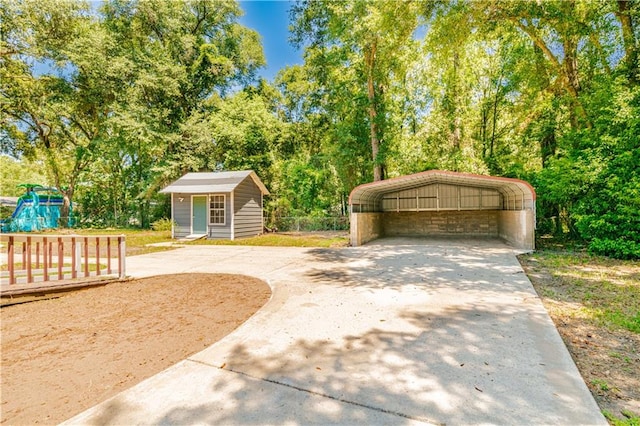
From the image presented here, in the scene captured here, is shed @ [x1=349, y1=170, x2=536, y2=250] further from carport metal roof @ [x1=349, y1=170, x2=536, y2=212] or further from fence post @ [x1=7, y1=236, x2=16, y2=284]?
fence post @ [x1=7, y1=236, x2=16, y2=284]

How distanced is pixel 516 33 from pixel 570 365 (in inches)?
562

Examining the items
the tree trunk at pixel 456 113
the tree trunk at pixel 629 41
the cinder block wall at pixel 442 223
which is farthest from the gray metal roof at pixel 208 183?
the tree trunk at pixel 629 41

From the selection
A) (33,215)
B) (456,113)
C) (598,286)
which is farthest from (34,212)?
(598,286)

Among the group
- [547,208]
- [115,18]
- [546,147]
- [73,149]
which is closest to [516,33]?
[546,147]

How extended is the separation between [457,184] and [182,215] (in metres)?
12.9

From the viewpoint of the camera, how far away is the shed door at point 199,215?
44.9ft

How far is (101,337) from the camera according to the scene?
10.3 feet

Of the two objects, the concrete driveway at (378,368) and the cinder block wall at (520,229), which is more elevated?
the cinder block wall at (520,229)

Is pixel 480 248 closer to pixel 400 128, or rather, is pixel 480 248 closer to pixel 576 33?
pixel 576 33

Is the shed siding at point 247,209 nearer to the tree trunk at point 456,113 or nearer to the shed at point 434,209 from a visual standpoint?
the shed at point 434,209

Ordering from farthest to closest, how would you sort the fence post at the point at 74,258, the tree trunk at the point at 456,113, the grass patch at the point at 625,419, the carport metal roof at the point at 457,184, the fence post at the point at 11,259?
the tree trunk at the point at 456,113 → the carport metal roof at the point at 457,184 → the fence post at the point at 74,258 → the fence post at the point at 11,259 → the grass patch at the point at 625,419

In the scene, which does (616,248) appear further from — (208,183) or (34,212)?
(34,212)

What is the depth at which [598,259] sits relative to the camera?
7.23m

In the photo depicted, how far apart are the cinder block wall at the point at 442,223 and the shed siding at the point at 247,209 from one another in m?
6.66
